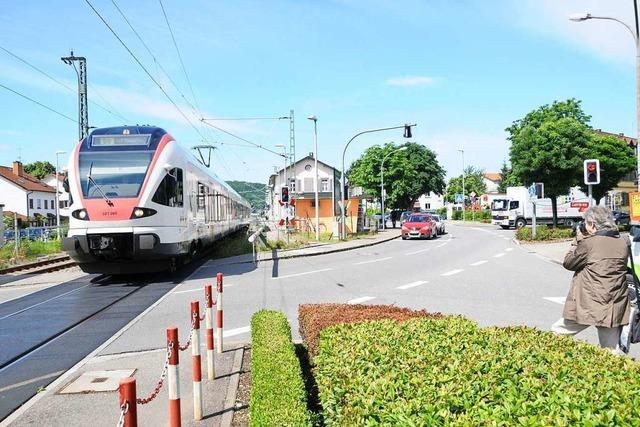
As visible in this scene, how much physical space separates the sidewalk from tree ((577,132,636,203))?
45979mm

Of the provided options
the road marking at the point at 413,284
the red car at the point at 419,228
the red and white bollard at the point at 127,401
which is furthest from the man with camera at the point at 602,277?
the red car at the point at 419,228

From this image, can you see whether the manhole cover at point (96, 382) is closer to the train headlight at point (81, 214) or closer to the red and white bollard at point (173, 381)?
the red and white bollard at point (173, 381)

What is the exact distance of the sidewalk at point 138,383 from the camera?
4.94m

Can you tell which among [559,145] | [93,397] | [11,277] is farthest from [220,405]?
[559,145]

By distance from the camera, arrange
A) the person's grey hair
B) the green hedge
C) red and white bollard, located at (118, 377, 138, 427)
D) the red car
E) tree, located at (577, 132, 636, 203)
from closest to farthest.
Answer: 1. red and white bollard, located at (118, 377, 138, 427)
2. the green hedge
3. the person's grey hair
4. the red car
5. tree, located at (577, 132, 636, 203)

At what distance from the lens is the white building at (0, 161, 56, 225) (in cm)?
6562

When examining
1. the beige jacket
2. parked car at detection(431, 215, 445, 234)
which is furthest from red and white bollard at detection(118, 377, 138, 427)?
parked car at detection(431, 215, 445, 234)

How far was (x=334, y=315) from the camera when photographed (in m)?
6.32

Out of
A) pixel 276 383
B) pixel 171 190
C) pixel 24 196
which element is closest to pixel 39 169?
pixel 24 196

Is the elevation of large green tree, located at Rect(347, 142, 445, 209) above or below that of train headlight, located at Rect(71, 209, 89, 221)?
above

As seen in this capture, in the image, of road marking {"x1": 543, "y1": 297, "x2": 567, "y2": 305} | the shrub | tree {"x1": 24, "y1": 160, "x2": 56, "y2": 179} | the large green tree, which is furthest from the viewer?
tree {"x1": 24, "y1": 160, "x2": 56, "y2": 179}

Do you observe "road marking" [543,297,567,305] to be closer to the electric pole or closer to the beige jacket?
the beige jacket

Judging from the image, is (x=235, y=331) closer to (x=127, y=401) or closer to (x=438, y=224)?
(x=127, y=401)

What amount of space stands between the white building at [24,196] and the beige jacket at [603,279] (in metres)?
68.5
